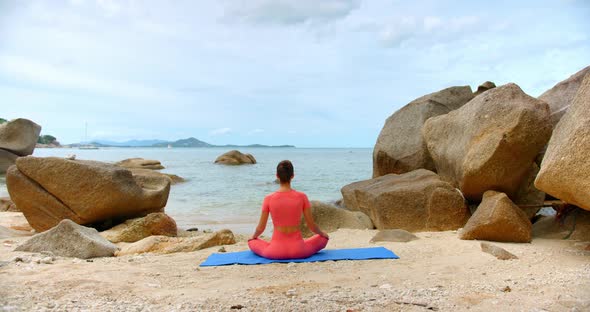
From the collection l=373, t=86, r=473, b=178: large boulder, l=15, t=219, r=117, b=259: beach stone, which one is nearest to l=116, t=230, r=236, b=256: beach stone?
l=15, t=219, r=117, b=259: beach stone

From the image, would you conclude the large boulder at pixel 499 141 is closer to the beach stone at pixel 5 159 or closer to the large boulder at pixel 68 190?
the large boulder at pixel 68 190

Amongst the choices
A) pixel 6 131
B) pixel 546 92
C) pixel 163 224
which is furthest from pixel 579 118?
pixel 6 131

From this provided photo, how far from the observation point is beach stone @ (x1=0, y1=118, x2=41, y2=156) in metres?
24.4

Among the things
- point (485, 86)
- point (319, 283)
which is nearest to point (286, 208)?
point (319, 283)

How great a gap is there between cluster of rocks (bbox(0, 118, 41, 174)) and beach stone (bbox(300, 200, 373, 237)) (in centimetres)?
2153

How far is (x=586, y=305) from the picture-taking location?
3.59 m

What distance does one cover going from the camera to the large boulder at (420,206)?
25.7ft

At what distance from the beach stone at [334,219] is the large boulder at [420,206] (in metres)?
0.29

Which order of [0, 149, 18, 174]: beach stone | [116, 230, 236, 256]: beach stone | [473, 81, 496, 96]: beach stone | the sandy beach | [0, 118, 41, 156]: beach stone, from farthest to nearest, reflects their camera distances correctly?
1. [0, 149, 18, 174]: beach stone
2. [0, 118, 41, 156]: beach stone
3. [473, 81, 496, 96]: beach stone
4. [116, 230, 236, 256]: beach stone
5. the sandy beach

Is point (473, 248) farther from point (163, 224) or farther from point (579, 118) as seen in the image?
point (163, 224)

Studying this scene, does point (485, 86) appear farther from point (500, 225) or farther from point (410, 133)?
point (500, 225)

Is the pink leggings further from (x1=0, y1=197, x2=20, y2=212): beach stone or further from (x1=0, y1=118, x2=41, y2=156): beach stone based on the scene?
(x1=0, y1=118, x2=41, y2=156): beach stone

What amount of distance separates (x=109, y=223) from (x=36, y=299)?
5129mm

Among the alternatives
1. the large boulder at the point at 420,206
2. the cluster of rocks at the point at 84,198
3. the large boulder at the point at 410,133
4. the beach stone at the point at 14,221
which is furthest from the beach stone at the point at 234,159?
the large boulder at the point at 420,206
